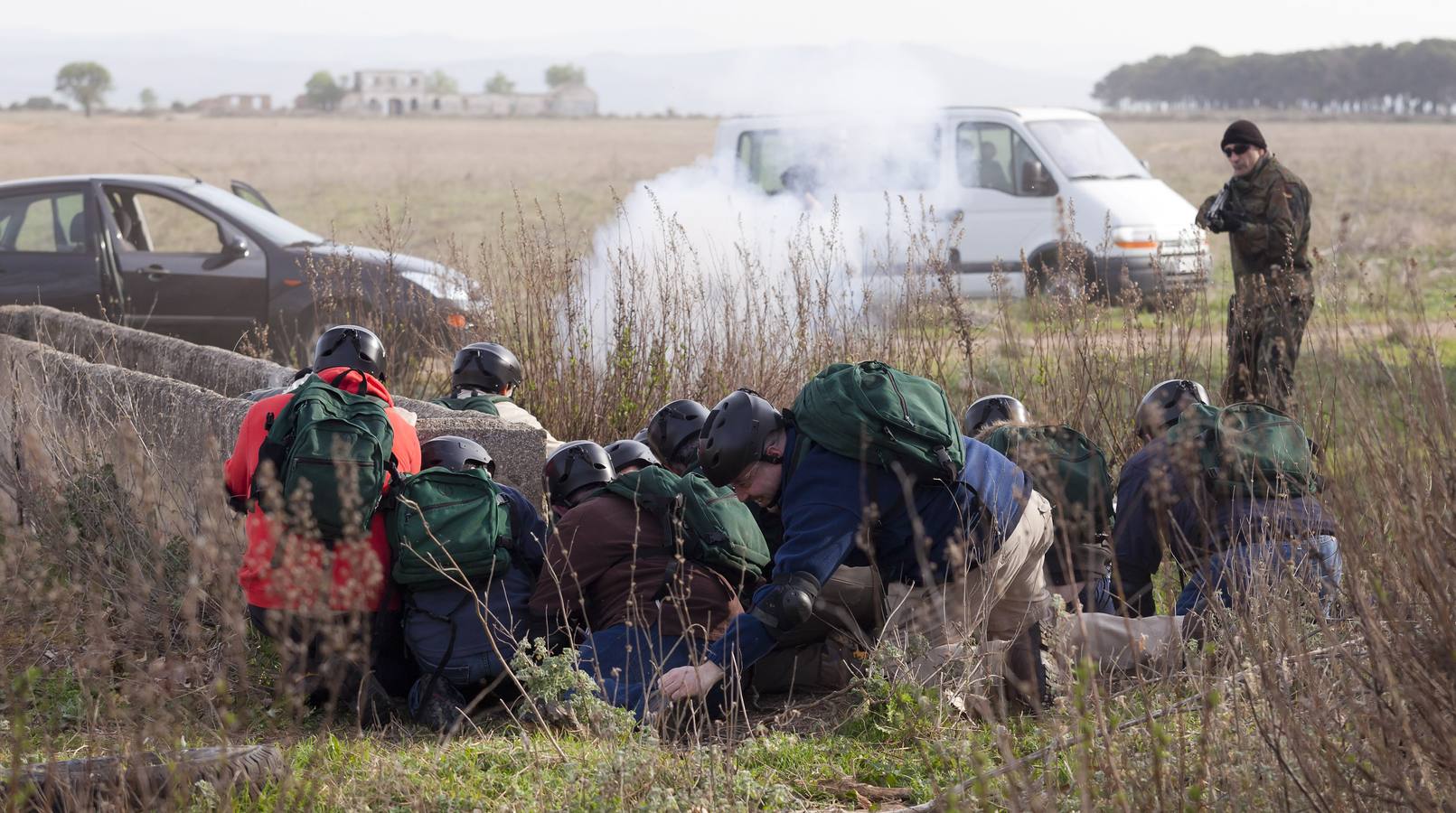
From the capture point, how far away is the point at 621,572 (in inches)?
184

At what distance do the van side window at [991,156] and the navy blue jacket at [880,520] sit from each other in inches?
356

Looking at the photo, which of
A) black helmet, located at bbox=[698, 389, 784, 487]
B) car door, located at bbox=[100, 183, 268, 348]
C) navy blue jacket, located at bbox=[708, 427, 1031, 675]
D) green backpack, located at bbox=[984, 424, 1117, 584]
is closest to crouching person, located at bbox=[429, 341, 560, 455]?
black helmet, located at bbox=[698, 389, 784, 487]

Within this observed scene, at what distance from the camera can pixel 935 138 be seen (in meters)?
13.4

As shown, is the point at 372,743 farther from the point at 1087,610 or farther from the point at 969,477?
the point at 1087,610

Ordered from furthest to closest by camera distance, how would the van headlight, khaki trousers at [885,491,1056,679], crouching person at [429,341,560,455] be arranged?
the van headlight, crouching person at [429,341,560,455], khaki trousers at [885,491,1056,679]

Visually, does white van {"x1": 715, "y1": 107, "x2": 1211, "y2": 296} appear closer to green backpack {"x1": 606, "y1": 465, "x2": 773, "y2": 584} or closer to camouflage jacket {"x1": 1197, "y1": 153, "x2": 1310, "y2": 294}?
camouflage jacket {"x1": 1197, "y1": 153, "x2": 1310, "y2": 294}

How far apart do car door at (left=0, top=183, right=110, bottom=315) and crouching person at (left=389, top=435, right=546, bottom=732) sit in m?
6.17

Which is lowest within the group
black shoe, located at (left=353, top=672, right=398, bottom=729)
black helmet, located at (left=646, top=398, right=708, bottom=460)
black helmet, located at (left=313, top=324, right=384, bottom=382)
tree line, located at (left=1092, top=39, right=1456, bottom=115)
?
black shoe, located at (left=353, top=672, right=398, bottom=729)

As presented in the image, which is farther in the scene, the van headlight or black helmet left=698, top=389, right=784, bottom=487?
the van headlight

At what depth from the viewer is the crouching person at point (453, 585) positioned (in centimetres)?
477

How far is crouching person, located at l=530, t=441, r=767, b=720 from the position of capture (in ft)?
15.2

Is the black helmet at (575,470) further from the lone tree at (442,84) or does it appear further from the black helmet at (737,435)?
the lone tree at (442,84)

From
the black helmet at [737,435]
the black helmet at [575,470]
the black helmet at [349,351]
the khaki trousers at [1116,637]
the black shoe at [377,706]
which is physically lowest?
the black shoe at [377,706]

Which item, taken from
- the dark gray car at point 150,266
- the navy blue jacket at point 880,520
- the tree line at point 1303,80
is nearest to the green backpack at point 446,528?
the navy blue jacket at point 880,520
